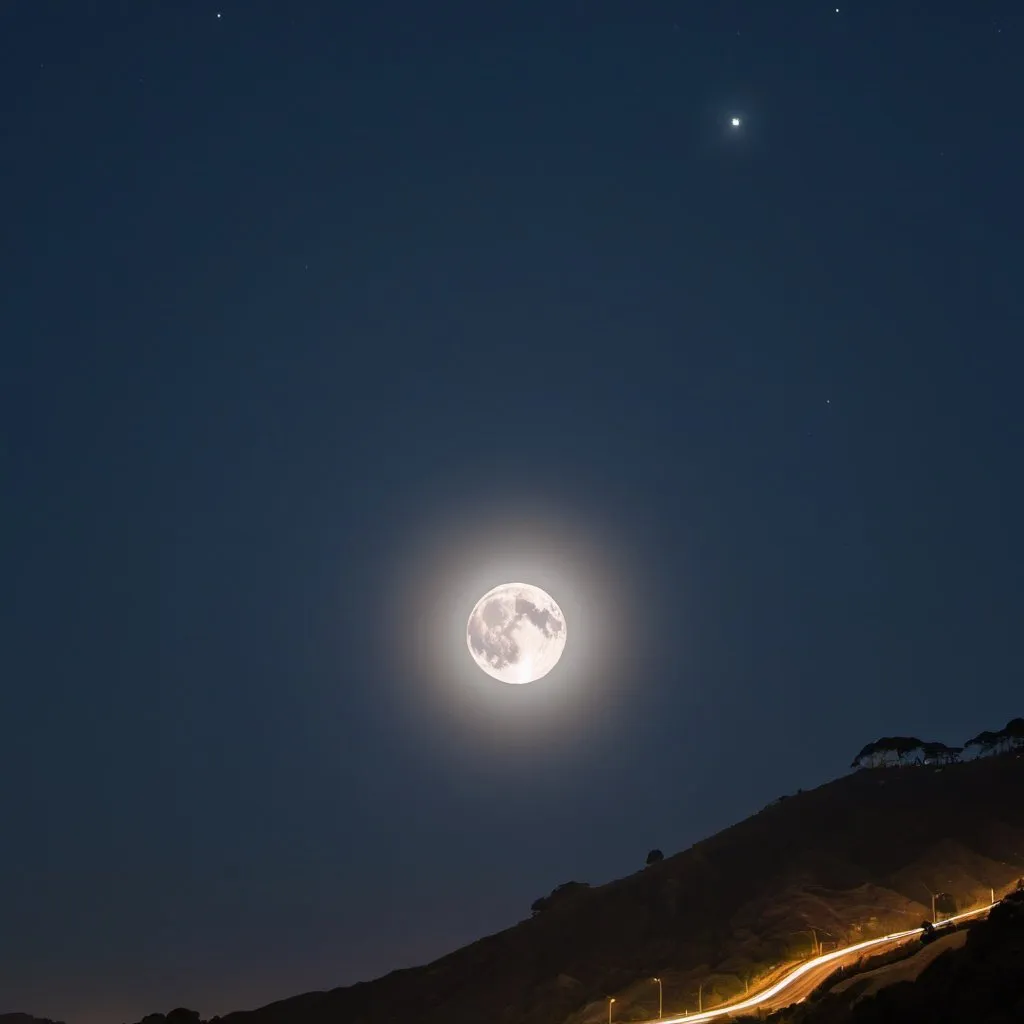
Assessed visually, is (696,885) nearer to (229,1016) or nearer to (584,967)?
(584,967)

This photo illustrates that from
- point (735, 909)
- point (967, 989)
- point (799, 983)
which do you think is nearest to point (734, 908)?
point (735, 909)

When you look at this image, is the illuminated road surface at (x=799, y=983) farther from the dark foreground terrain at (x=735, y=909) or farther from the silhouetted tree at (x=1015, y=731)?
the silhouetted tree at (x=1015, y=731)

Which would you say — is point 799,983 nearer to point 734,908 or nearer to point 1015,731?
point 734,908

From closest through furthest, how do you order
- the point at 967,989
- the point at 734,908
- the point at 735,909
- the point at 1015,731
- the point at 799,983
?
1. the point at 967,989
2. the point at 799,983
3. the point at 735,909
4. the point at 734,908
5. the point at 1015,731

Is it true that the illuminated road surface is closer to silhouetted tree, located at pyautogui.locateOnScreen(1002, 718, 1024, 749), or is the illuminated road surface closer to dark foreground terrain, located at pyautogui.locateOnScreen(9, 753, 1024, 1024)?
dark foreground terrain, located at pyautogui.locateOnScreen(9, 753, 1024, 1024)

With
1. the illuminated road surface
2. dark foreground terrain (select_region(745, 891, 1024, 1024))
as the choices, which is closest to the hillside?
the illuminated road surface

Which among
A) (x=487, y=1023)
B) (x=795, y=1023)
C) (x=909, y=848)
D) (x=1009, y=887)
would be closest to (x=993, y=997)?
(x=795, y=1023)

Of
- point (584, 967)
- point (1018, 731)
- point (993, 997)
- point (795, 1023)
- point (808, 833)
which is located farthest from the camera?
point (1018, 731)
